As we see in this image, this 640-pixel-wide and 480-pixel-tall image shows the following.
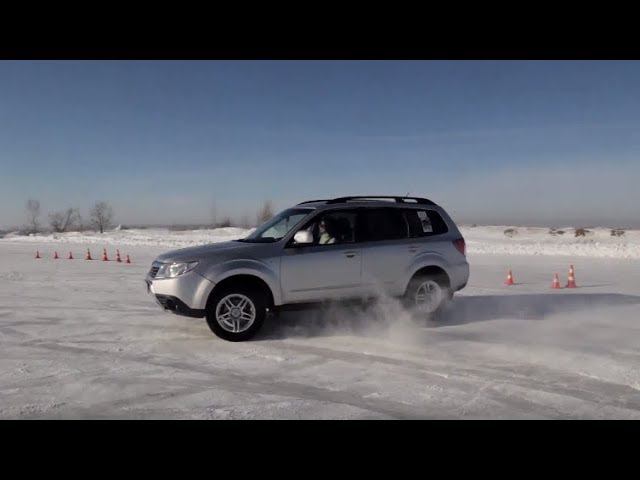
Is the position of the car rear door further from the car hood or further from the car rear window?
the car hood

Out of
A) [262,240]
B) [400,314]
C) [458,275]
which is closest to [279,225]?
[262,240]

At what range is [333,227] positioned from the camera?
7.11 m

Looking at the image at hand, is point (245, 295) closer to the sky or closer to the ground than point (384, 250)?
closer to the ground

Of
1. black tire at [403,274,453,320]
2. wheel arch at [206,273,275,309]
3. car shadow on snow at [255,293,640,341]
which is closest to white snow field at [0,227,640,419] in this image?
car shadow on snow at [255,293,640,341]

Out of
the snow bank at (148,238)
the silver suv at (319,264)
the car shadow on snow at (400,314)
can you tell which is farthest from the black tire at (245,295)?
Answer: the snow bank at (148,238)

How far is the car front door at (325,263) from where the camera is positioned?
668 cm

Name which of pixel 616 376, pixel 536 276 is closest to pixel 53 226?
pixel 536 276

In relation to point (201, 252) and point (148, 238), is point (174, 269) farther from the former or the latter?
point (148, 238)

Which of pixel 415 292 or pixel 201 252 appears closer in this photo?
pixel 201 252

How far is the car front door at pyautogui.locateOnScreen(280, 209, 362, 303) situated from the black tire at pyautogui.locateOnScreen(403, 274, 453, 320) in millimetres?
916

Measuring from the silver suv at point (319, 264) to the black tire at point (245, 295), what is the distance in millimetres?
13

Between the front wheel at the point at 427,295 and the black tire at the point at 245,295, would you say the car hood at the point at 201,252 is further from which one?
the front wheel at the point at 427,295

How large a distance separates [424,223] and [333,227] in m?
1.65
